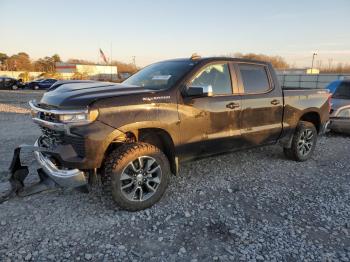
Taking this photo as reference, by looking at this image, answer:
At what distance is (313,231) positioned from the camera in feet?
11.3

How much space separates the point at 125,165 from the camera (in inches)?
141

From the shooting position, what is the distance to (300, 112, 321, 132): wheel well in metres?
6.03

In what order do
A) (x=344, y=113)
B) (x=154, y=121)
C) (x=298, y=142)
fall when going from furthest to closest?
1. (x=344, y=113)
2. (x=298, y=142)
3. (x=154, y=121)

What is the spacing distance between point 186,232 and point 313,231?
1.41m

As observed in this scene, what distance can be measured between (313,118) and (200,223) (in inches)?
149

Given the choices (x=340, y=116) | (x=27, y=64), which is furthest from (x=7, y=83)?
(x=27, y=64)

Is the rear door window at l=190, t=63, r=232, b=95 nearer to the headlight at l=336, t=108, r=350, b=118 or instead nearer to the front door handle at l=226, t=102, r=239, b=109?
the front door handle at l=226, t=102, r=239, b=109

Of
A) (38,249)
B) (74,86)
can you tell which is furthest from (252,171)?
(38,249)

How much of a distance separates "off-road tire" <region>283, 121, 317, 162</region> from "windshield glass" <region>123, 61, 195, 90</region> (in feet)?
Answer: 8.50

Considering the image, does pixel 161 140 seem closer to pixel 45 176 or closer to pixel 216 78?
pixel 216 78

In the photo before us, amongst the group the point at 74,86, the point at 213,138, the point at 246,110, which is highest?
the point at 74,86

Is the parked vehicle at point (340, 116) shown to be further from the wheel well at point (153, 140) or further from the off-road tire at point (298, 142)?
the wheel well at point (153, 140)

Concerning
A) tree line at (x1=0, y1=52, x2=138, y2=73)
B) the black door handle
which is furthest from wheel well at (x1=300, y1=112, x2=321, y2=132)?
tree line at (x1=0, y1=52, x2=138, y2=73)

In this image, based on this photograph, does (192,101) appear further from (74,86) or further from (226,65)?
(74,86)
